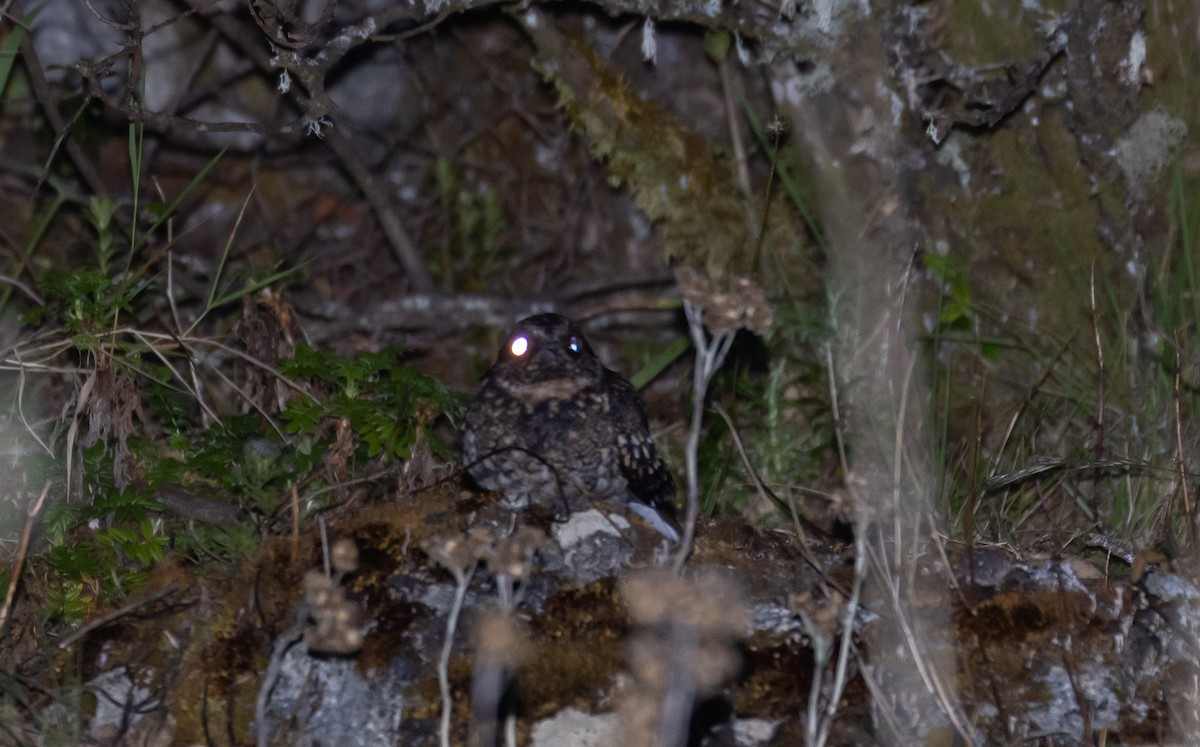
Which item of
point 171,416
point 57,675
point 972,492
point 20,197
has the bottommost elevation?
point 57,675

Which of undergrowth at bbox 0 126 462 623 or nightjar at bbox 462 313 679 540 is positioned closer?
undergrowth at bbox 0 126 462 623

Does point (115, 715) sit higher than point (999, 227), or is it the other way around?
point (999, 227)

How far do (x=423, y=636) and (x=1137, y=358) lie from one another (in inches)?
83.3

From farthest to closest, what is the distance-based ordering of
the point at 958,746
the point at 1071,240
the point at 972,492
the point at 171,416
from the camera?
the point at 1071,240 < the point at 171,416 < the point at 972,492 < the point at 958,746

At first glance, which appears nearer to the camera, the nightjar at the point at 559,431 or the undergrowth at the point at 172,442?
the undergrowth at the point at 172,442

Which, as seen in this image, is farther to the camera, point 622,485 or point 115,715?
point 622,485

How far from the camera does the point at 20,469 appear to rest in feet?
9.90

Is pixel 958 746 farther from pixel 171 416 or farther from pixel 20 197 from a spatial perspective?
pixel 20 197

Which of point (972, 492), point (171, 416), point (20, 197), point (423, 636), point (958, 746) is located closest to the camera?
point (958, 746)

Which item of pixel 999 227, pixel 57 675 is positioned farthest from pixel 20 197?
pixel 999 227

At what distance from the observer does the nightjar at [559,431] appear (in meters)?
2.95

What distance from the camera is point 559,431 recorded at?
3.08m

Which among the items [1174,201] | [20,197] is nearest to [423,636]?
[1174,201]

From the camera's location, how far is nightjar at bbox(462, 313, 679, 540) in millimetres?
2945
